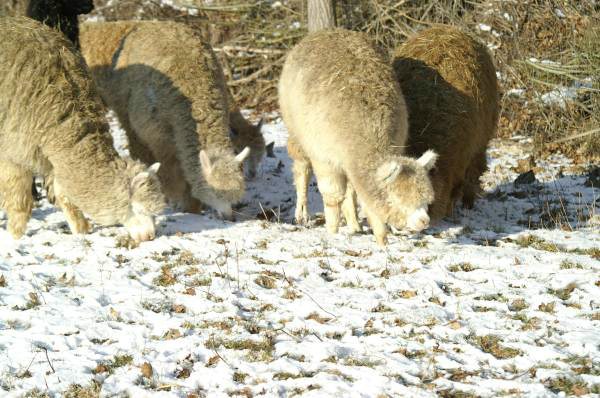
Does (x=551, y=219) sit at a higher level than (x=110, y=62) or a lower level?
lower

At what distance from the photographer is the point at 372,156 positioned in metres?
7.32

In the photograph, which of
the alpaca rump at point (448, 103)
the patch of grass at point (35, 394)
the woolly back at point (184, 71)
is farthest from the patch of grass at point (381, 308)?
the woolly back at point (184, 71)

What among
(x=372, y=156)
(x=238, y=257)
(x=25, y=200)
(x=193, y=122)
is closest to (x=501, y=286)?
(x=372, y=156)

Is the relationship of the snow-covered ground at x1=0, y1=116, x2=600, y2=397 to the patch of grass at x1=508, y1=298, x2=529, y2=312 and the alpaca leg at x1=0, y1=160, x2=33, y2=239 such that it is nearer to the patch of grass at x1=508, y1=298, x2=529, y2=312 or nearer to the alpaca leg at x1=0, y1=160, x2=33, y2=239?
the patch of grass at x1=508, y1=298, x2=529, y2=312

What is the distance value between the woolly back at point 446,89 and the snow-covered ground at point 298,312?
115 centimetres

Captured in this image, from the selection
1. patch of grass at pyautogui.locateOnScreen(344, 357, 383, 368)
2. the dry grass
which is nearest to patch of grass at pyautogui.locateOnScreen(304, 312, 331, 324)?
patch of grass at pyautogui.locateOnScreen(344, 357, 383, 368)

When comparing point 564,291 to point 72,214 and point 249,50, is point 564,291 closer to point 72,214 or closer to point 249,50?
point 72,214

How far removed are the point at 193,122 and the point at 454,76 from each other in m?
3.29

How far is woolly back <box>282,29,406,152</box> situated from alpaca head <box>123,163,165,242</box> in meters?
1.91

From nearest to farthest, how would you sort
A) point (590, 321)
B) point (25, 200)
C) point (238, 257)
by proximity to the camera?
point (590, 321)
point (238, 257)
point (25, 200)

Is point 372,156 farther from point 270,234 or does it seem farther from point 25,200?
point 25,200

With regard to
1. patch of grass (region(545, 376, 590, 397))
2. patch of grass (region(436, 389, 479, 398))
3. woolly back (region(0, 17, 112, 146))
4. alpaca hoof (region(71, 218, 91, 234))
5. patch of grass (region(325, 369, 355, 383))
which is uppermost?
woolly back (region(0, 17, 112, 146))

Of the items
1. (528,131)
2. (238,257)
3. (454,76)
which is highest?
(454,76)

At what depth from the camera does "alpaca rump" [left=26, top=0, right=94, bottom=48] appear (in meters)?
9.74
